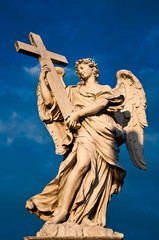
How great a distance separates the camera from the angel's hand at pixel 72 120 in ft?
21.3

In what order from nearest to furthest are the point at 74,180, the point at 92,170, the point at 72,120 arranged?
1. the point at 74,180
2. the point at 92,170
3. the point at 72,120

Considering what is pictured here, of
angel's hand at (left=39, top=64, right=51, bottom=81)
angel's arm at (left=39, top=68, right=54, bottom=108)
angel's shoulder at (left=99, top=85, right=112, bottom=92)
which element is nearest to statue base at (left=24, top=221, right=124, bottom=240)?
angel's arm at (left=39, top=68, right=54, bottom=108)

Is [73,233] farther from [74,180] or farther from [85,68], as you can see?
[85,68]

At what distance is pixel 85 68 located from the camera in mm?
7145

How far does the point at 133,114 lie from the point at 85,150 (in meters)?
1.73

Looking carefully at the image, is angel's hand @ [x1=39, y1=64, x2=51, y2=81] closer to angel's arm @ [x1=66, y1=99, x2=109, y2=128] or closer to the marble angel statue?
the marble angel statue

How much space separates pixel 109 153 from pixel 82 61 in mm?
1745

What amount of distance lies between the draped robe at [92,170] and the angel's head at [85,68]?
17.4 inches

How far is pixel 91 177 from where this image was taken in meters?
6.29

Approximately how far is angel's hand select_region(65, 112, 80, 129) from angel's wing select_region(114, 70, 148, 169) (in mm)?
894

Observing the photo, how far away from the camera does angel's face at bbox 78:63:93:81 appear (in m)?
7.14

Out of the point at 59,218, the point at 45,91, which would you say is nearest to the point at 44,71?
the point at 45,91

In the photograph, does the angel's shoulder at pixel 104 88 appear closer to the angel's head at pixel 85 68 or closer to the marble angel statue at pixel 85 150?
the marble angel statue at pixel 85 150

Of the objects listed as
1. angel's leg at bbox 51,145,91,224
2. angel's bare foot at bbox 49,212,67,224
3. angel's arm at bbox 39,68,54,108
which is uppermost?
angel's arm at bbox 39,68,54,108
